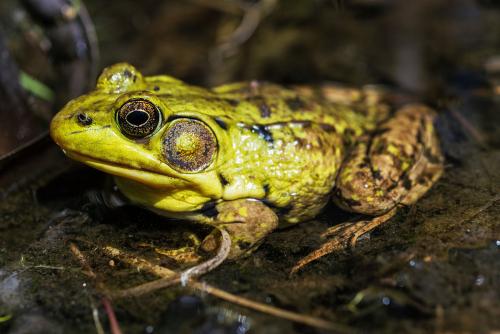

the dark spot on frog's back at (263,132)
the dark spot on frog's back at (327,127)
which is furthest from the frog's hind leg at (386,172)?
the dark spot on frog's back at (263,132)

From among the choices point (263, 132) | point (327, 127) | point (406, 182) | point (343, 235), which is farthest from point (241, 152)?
point (406, 182)

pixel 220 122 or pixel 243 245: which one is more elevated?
pixel 220 122

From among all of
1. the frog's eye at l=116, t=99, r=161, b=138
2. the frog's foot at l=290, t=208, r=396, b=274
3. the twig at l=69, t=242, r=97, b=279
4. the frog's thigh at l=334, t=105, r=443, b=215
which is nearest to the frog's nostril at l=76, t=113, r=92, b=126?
the frog's eye at l=116, t=99, r=161, b=138

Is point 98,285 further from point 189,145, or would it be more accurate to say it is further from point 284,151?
point 284,151

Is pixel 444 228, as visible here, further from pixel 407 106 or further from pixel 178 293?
pixel 178 293

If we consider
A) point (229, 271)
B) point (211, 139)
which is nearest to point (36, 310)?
point (229, 271)

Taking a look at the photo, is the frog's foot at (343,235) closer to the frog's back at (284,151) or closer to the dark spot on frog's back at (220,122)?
the frog's back at (284,151)
